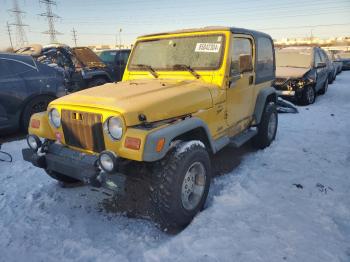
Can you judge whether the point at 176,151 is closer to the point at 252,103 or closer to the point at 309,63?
the point at 252,103

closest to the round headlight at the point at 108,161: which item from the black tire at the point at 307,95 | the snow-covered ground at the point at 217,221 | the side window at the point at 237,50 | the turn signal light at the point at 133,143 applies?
the turn signal light at the point at 133,143

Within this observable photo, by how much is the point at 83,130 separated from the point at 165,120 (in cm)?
83

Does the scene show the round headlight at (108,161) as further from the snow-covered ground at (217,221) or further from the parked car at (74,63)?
the parked car at (74,63)

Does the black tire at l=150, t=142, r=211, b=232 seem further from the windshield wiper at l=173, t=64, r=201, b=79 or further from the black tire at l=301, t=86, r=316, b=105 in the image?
the black tire at l=301, t=86, r=316, b=105

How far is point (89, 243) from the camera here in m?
3.03

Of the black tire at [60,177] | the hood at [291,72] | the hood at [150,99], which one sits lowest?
the black tire at [60,177]

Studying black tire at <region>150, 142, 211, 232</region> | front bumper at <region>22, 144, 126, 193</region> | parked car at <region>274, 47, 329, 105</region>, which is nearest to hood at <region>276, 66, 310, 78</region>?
parked car at <region>274, 47, 329, 105</region>

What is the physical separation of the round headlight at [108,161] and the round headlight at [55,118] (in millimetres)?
947

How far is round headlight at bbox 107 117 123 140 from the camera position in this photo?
2.91 metres

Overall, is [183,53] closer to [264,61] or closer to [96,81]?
[264,61]

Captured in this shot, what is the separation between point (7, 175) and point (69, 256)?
90.2 inches

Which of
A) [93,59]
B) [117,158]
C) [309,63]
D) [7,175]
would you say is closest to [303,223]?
[117,158]

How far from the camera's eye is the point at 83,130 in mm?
3176

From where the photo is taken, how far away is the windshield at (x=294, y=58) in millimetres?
10266
